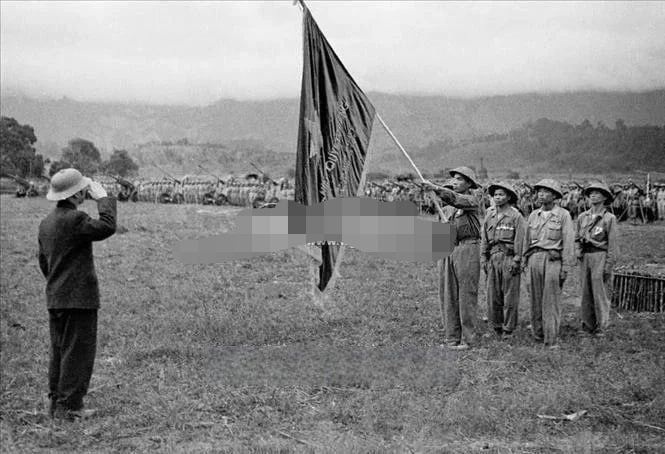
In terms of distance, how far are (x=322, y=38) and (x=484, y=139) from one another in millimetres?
140973

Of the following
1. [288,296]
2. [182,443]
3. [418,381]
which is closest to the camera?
[182,443]

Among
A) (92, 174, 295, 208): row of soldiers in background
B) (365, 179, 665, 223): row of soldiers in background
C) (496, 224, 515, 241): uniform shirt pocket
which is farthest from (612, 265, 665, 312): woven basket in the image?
(92, 174, 295, 208): row of soldiers in background

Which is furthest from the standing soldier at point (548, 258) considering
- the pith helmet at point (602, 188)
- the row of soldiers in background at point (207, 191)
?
the row of soldiers in background at point (207, 191)

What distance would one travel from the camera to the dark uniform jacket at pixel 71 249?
19.6ft

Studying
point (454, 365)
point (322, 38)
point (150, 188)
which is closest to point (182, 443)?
point (454, 365)

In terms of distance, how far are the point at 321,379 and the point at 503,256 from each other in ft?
11.5

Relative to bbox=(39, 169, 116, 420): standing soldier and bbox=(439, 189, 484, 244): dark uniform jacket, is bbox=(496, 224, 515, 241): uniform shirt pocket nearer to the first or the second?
bbox=(439, 189, 484, 244): dark uniform jacket

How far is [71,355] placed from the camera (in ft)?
19.7

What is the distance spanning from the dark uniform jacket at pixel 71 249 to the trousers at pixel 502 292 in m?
5.38

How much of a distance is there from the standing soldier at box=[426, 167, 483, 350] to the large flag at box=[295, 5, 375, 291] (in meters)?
1.34

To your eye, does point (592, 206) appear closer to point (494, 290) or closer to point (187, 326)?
point (494, 290)

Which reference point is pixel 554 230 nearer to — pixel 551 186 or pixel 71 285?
pixel 551 186

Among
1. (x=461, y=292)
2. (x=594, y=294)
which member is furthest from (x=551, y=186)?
(x=461, y=292)

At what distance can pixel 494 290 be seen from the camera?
9453mm
